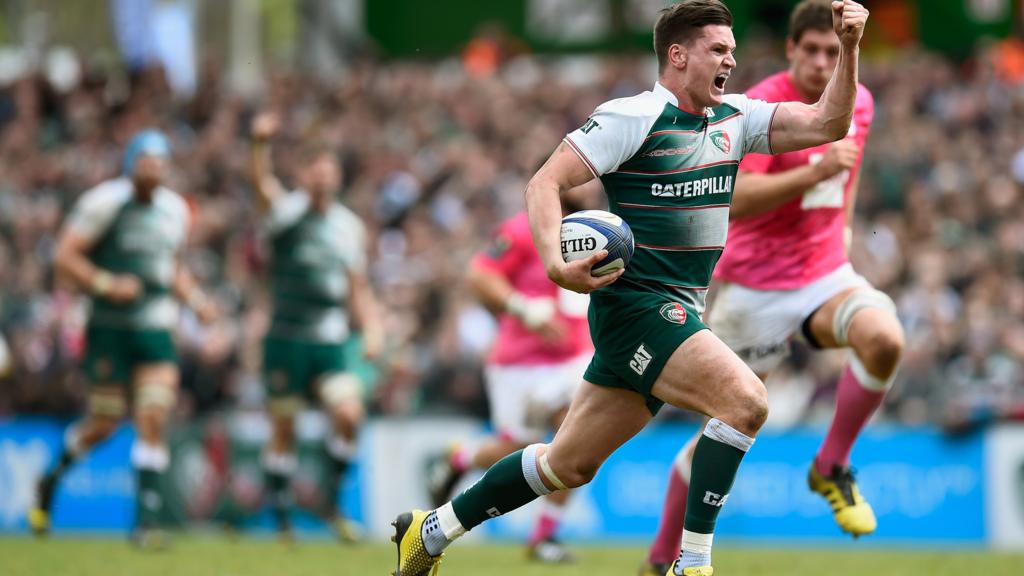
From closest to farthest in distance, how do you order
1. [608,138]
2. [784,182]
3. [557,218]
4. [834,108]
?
[557,218] < [608,138] < [834,108] < [784,182]

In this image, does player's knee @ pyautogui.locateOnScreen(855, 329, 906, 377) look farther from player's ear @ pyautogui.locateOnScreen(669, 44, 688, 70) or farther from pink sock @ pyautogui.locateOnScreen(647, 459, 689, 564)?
player's ear @ pyautogui.locateOnScreen(669, 44, 688, 70)

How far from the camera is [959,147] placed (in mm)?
17250

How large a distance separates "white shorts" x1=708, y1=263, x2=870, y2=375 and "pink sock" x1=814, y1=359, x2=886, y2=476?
15.2 inches

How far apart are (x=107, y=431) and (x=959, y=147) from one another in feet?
33.9

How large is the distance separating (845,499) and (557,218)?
2526 millimetres

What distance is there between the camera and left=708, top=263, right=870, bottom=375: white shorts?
26.2ft

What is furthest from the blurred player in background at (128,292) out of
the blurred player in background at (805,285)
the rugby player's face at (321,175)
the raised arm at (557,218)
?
the raised arm at (557,218)

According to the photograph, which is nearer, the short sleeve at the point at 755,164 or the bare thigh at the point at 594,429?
the bare thigh at the point at 594,429

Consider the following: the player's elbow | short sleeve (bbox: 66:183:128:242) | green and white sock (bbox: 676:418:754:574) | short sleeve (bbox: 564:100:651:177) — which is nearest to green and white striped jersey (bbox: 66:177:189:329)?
short sleeve (bbox: 66:183:128:242)

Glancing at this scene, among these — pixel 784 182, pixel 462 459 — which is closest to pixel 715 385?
pixel 784 182

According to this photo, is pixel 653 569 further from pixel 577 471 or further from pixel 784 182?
pixel 784 182

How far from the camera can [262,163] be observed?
38.1ft

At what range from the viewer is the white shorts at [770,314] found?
26.2 feet

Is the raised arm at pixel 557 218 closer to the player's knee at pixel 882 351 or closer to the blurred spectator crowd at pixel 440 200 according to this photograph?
the player's knee at pixel 882 351
